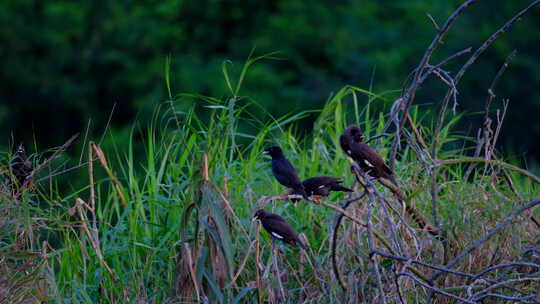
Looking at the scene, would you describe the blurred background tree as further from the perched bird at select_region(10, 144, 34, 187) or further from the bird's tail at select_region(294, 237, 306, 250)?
the bird's tail at select_region(294, 237, 306, 250)

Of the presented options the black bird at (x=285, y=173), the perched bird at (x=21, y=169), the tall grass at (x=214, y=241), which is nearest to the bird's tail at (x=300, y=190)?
the black bird at (x=285, y=173)

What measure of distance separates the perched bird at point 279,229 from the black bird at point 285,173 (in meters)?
0.20

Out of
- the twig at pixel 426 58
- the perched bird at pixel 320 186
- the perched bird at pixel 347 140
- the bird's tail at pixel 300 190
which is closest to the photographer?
the twig at pixel 426 58

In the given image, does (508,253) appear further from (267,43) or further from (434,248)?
(267,43)

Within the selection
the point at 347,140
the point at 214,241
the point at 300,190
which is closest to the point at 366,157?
the point at 347,140

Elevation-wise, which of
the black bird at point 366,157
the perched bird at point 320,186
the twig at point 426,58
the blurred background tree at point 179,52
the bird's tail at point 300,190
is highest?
the twig at point 426,58

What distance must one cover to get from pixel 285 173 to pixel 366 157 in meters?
0.70

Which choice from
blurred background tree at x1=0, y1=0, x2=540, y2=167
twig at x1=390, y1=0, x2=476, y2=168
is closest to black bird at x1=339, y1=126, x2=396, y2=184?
twig at x1=390, y1=0, x2=476, y2=168

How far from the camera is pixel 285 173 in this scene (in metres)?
4.45

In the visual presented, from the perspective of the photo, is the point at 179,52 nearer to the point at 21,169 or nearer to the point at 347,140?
the point at 21,169

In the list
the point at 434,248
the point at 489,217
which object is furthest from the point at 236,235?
the point at 489,217

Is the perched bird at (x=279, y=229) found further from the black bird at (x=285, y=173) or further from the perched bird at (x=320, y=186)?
the perched bird at (x=320, y=186)

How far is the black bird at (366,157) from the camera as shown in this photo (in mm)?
3857

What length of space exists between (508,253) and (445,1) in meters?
14.2
